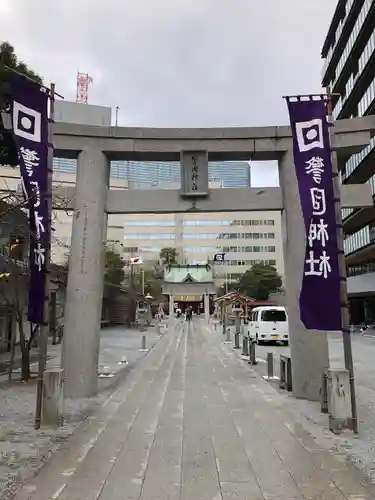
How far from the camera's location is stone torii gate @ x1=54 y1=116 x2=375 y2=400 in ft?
33.7

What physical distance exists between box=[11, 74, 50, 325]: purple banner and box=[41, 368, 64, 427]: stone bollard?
3.12 feet

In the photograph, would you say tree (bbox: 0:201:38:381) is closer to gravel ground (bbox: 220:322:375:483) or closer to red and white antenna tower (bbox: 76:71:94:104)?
gravel ground (bbox: 220:322:375:483)

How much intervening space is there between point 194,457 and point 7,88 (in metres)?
8.70

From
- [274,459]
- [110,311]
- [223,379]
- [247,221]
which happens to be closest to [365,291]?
[110,311]

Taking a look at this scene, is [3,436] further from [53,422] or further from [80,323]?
Result: [80,323]

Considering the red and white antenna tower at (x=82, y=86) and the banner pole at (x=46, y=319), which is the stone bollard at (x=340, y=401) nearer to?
the banner pole at (x=46, y=319)

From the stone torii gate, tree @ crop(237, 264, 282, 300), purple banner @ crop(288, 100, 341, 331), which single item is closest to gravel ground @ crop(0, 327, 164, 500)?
the stone torii gate

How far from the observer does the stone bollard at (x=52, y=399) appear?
7312mm

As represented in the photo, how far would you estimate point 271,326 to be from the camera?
24500 millimetres

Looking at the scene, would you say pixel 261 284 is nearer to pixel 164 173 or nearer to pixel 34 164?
pixel 164 173

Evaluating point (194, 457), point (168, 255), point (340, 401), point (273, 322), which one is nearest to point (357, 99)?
point (273, 322)

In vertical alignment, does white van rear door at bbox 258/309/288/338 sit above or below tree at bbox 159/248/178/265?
below

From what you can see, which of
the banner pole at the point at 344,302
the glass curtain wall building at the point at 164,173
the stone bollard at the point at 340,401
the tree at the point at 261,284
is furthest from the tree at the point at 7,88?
the glass curtain wall building at the point at 164,173

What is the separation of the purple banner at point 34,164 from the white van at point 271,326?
59.7 feet
